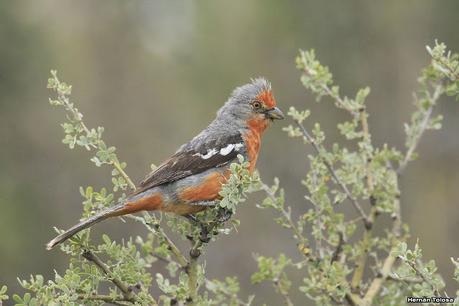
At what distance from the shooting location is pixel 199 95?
1770 cm

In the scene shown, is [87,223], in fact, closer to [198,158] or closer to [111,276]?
[111,276]

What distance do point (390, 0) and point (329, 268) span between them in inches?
415

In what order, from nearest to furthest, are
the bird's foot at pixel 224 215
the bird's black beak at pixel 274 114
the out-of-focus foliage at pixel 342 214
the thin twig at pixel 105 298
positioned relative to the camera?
the thin twig at pixel 105 298, the out-of-focus foliage at pixel 342 214, the bird's foot at pixel 224 215, the bird's black beak at pixel 274 114

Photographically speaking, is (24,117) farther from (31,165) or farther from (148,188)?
(148,188)

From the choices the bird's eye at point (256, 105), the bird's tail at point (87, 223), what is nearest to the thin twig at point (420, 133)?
the bird's eye at point (256, 105)

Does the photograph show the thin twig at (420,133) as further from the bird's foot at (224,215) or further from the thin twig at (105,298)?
the thin twig at (105,298)

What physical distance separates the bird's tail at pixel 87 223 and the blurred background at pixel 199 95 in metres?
7.23

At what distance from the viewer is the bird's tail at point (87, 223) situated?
3.70 meters

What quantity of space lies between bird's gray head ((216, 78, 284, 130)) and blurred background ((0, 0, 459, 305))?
6.02 meters

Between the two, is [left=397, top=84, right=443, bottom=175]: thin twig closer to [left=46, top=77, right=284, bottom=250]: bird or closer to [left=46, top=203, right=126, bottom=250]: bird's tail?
[left=46, top=77, right=284, bottom=250]: bird

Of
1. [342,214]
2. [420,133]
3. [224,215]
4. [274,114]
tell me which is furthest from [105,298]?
[274,114]

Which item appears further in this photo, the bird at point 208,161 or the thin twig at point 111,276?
the bird at point 208,161

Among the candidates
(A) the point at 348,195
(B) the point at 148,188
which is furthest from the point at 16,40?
(A) the point at 348,195

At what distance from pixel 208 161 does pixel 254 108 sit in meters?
0.74
